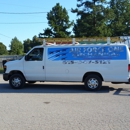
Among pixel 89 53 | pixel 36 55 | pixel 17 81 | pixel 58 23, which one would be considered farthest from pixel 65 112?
pixel 58 23

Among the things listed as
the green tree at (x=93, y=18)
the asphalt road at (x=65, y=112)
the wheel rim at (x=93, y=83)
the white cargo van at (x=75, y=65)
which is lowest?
the asphalt road at (x=65, y=112)

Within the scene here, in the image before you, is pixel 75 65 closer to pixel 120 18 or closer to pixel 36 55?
pixel 36 55

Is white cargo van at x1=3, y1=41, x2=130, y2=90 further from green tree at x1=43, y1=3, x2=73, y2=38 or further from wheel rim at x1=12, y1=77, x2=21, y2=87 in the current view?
green tree at x1=43, y1=3, x2=73, y2=38

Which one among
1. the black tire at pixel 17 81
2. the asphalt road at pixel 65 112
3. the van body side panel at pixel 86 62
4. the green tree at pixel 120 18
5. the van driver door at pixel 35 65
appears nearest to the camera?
the asphalt road at pixel 65 112

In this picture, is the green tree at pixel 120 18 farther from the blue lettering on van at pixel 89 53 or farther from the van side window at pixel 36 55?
the van side window at pixel 36 55

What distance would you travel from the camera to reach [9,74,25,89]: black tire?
35.5ft

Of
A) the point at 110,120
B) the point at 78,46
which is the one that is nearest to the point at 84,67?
the point at 78,46

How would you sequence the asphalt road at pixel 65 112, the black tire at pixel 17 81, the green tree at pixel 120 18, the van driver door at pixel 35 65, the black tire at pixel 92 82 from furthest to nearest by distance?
1. the green tree at pixel 120 18
2. the black tire at pixel 17 81
3. the van driver door at pixel 35 65
4. the black tire at pixel 92 82
5. the asphalt road at pixel 65 112

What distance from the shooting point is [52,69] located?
1045cm

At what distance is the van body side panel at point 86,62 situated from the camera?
980 cm

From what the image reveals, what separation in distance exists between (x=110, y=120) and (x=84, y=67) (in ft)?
15.1

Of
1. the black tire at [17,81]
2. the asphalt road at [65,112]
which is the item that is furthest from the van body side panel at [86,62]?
the black tire at [17,81]

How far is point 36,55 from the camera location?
10664mm

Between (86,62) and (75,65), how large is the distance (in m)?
0.51
